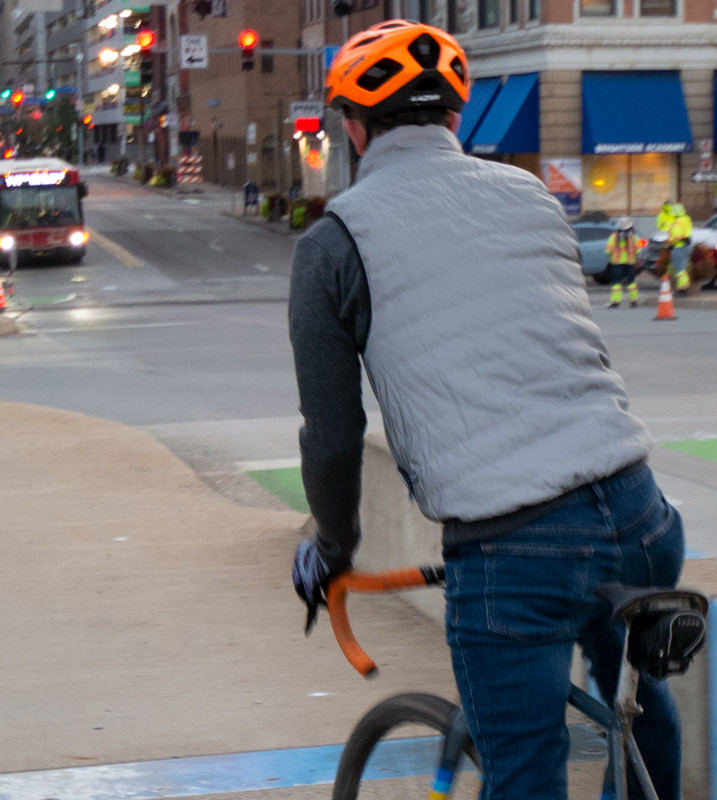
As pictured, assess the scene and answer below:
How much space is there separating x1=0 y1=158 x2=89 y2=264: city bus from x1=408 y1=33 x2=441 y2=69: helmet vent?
111 ft

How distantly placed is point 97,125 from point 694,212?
358ft

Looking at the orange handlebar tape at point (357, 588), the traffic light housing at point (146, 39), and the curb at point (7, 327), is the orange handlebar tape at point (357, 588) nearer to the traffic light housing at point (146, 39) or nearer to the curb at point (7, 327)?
the curb at point (7, 327)

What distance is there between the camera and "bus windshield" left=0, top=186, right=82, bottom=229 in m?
35.2

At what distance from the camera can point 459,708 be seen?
103 inches

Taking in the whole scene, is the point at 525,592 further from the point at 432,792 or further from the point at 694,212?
the point at 694,212

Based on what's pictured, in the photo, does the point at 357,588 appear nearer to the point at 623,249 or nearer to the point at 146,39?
the point at 623,249

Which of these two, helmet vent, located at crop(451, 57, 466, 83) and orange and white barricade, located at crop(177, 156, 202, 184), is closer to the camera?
helmet vent, located at crop(451, 57, 466, 83)

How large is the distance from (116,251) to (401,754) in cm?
3726

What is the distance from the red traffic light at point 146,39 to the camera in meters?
34.1

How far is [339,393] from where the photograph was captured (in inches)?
97.5

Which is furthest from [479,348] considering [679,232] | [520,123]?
[520,123]

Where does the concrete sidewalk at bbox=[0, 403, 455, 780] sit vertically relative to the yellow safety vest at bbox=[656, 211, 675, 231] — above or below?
below

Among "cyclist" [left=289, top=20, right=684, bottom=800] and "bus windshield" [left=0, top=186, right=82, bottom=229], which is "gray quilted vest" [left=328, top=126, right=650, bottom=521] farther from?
"bus windshield" [left=0, top=186, right=82, bottom=229]

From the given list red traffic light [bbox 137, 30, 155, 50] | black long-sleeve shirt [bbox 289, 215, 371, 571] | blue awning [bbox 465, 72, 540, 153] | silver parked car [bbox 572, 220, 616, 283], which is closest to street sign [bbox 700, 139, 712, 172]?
blue awning [bbox 465, 72, 540, 153]
